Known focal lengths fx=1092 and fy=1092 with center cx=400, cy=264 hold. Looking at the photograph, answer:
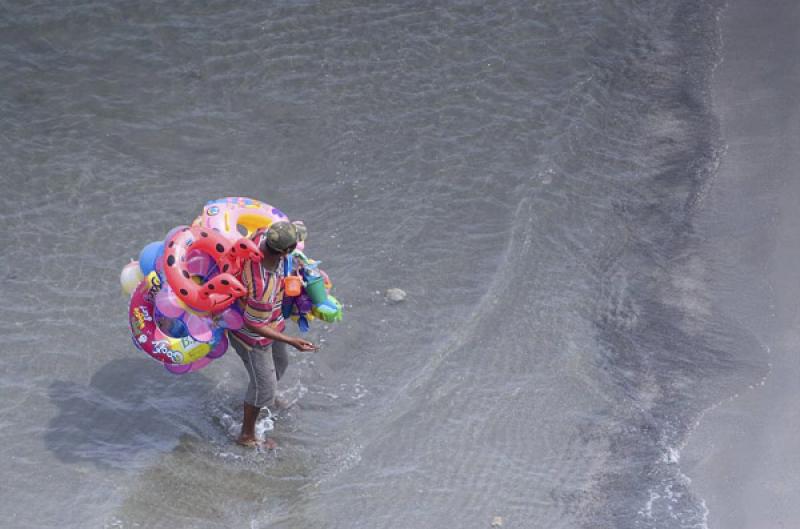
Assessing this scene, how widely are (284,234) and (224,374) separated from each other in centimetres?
195

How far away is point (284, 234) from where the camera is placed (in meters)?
5.97

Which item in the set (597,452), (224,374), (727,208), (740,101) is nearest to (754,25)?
(740,101)

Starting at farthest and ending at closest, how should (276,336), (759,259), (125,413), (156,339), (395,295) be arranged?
(759,259) → (395,295) → (125,413) → (156,339) → (276,336)

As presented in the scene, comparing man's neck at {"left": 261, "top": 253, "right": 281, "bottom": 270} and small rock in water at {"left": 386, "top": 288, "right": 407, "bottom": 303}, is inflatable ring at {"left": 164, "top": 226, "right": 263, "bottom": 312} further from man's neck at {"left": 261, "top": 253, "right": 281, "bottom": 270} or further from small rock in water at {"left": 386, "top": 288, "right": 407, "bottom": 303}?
small rock in water at {"left": 386, "top": 288, "right": 407, "bottom": 303}

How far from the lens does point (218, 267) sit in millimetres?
6285

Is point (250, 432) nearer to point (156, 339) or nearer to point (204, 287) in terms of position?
point (156, 339)

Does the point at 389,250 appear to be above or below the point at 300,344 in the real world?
above

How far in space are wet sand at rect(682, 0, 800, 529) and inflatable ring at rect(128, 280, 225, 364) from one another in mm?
3088

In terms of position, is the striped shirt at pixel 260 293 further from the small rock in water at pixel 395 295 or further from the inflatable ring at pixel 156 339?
the small rock in water at pixel 395 295

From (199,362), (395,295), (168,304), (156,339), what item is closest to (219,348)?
(199,362)

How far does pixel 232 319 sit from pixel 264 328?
0.20 metres

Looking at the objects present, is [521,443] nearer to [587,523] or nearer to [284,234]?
[587,523]

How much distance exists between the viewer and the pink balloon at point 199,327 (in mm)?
6445

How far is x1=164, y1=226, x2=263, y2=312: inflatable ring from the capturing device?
609 centimetres
